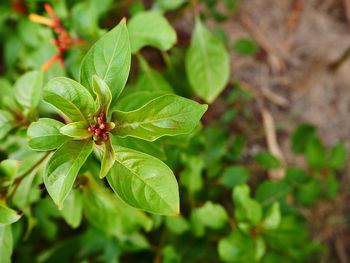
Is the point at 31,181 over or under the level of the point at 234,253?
over

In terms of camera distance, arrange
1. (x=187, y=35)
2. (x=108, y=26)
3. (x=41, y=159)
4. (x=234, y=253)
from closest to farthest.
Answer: (x=41, y=159) → (x=234, y=253) → (x=108, y=26) → (x=187, y=35)

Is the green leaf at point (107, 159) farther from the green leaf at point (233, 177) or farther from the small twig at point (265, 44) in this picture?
the small twig at point (265, 44)

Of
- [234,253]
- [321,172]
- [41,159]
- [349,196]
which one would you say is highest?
[41,159]

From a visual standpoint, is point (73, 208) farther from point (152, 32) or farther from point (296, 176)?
point (296, 176)

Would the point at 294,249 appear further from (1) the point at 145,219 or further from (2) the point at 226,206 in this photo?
(1) the point at 145,219

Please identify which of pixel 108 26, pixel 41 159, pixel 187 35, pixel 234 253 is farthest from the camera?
pixel 187 35

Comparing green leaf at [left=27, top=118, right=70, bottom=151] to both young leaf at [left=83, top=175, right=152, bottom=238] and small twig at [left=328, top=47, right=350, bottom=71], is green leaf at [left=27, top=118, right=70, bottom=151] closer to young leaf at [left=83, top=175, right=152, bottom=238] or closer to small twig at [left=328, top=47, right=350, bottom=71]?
young leaf at [left=83, top=175, right=152, bottom=238]

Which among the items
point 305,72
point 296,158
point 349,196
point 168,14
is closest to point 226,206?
point 296,158

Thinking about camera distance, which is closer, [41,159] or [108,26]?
[41,159]
